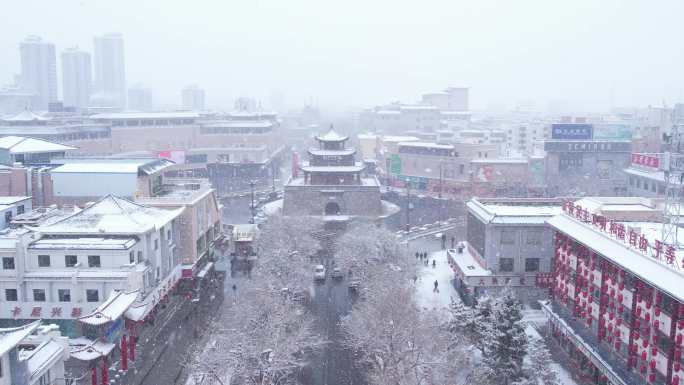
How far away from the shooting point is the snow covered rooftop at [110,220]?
25656mm

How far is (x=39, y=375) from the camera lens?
1708cm

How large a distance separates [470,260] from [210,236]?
1605cm

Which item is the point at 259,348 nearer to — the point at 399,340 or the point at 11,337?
the point at 399,340

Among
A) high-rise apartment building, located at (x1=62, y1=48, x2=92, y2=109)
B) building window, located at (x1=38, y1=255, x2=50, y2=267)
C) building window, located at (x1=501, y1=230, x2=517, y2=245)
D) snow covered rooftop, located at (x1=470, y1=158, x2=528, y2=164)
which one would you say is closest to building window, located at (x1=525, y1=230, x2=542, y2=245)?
building window, located at (x1=501, y1=230, x2=517, y2=245)

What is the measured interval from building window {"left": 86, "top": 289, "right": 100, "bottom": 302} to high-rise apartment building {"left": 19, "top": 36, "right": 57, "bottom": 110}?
131m

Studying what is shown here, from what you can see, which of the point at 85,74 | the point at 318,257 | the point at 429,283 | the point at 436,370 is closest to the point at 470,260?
the point at 429,283

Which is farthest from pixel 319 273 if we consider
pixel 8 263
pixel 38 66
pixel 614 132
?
pixel 38 66

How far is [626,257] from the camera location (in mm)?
18656

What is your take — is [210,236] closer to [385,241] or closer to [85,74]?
[385,241]

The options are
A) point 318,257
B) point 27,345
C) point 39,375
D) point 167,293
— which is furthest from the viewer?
point 318,257

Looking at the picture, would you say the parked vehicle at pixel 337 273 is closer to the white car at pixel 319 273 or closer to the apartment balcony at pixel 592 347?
the white car at pixel 319 273

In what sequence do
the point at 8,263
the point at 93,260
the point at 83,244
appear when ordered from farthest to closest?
the point at 83,244 → the point at 93,260 → the point at 8,263

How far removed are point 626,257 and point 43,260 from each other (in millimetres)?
21837

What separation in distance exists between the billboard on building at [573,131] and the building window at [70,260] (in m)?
50.9
